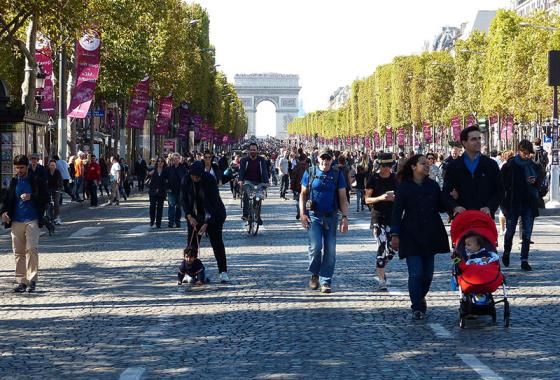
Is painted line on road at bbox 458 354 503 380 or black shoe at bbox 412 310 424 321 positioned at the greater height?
black shoe at bbox 412 310 424 321

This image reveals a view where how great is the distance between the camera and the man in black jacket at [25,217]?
15.1 meters

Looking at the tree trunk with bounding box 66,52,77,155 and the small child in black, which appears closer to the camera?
the small child in black

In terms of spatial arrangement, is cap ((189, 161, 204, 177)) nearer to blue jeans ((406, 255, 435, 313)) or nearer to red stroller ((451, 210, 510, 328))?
blue jeans ((406, 255, 435, 313))

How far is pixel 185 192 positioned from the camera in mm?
15594

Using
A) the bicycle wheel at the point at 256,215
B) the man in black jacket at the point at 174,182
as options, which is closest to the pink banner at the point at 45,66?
the man in black jacket at the point at 174,182

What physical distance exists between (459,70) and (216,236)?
79.0m

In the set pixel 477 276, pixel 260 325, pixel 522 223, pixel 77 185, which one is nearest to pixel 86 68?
pixel 77 185

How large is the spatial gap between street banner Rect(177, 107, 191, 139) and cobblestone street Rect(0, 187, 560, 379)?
5951 cm

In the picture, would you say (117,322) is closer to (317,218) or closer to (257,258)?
(317,218)

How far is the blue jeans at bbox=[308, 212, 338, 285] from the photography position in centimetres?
1451

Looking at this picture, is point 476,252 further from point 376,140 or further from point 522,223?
point 376,140

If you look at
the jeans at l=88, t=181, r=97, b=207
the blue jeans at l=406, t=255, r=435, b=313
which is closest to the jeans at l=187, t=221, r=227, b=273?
the blue jeans at l=406, t=255, r=435, b=313

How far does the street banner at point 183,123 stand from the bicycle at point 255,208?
53.2 metres

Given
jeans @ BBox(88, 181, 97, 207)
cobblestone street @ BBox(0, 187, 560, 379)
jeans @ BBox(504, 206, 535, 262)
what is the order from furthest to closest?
jeans @ BBox(88, 181, 97, 207) < jeans @ BBox(504, 206, 535, 262) < cobblestone street @ BBox(0, 187, 560, 379)
